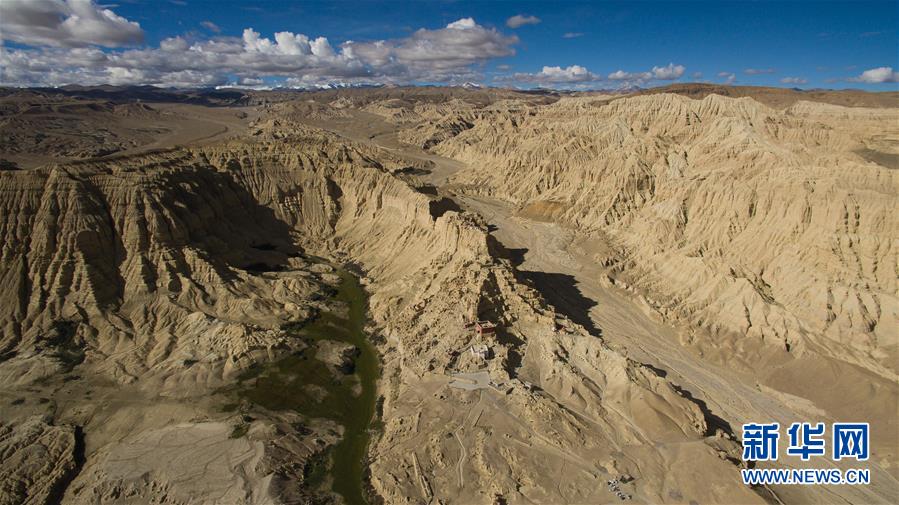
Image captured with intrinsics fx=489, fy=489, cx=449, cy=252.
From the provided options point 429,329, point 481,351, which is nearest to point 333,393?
point 429,329

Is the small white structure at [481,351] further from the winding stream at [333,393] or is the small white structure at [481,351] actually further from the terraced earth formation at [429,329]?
the winding stream at [333,393]

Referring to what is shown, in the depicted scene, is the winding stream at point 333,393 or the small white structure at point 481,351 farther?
the small white structure at point 481,351

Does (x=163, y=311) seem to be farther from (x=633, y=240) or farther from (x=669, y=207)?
(x=669, y=207)

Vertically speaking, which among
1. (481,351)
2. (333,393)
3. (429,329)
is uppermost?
(481,351)

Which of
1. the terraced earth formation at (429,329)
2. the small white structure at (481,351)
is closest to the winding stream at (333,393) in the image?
the terraced earth formation at (429,329)

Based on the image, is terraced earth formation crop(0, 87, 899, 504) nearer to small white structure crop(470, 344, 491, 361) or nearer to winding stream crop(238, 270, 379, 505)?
winding stream crop(238, 270, 379, 505)

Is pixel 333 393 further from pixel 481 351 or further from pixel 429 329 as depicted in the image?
pixel 481 351

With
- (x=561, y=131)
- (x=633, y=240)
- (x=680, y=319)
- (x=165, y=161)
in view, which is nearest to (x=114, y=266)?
(x=165, y=161)
